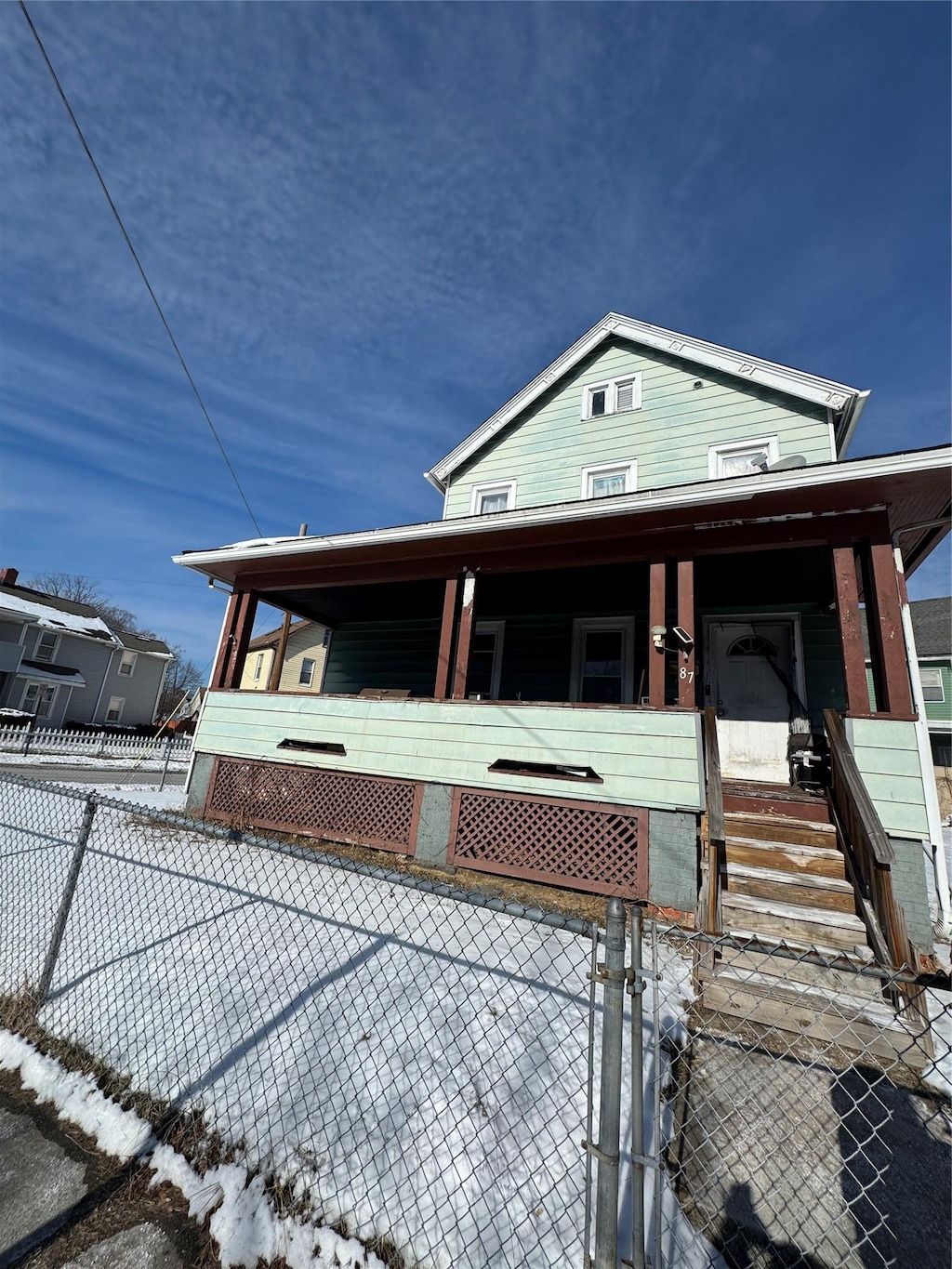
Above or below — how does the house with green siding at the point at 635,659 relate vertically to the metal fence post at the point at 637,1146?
above

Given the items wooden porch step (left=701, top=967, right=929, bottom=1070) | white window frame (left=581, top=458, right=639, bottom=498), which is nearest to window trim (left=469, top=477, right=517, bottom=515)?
white window frame (left=581, top=458, right=639, bottom=498)

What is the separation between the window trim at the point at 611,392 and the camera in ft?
33.3

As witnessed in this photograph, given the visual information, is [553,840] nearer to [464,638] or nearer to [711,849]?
[711,849]

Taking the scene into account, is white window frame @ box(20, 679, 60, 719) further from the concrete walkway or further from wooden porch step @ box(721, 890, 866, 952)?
wooden porch step @ box(721, 890, 866, 952)

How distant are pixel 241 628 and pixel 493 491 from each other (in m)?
5.65

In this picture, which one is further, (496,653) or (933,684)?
(933,684)

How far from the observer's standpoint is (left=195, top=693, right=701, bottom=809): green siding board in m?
5.71

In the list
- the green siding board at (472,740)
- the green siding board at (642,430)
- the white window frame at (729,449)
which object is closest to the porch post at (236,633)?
the green siding board at (472,740)

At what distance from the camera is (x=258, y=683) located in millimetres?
28312

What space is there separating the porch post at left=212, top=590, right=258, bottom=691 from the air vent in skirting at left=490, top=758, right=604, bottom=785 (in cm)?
516

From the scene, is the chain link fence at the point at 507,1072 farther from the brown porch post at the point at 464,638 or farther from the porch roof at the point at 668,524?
the porch roof at the point at 668,524

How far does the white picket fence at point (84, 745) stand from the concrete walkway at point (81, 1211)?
1321 centimetres

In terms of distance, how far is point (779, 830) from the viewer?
5547mm

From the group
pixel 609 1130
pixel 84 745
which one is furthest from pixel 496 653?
pixel 84 745
